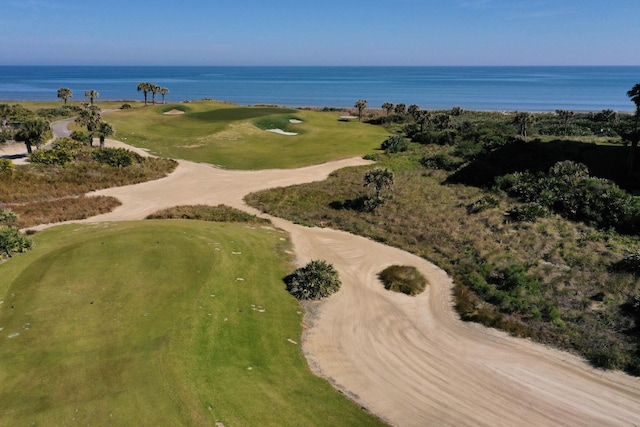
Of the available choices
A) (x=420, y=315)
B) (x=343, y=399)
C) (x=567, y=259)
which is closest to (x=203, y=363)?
(x=343, y=399)

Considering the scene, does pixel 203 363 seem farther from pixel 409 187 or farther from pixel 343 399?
pixel 409 187

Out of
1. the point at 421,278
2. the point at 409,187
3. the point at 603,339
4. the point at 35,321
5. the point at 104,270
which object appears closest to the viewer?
the point at 35,321

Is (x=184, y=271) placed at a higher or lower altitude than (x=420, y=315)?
higher

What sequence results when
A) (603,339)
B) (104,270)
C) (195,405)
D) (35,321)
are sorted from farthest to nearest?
(104,270)
(603,339)
(35,321)
(195,405)

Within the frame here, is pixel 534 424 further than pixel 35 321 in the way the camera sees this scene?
No

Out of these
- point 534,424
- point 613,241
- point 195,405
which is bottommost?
point 534,424

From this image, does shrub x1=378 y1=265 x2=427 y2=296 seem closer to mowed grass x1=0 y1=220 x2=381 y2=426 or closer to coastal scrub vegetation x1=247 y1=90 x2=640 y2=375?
coastal scrub vegetation x1=247 y1=90 x2=640 y2=375

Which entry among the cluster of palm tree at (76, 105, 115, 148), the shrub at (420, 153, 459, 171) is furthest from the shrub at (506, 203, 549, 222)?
the cluster of palm tree at (76, 105, 115, 148)
